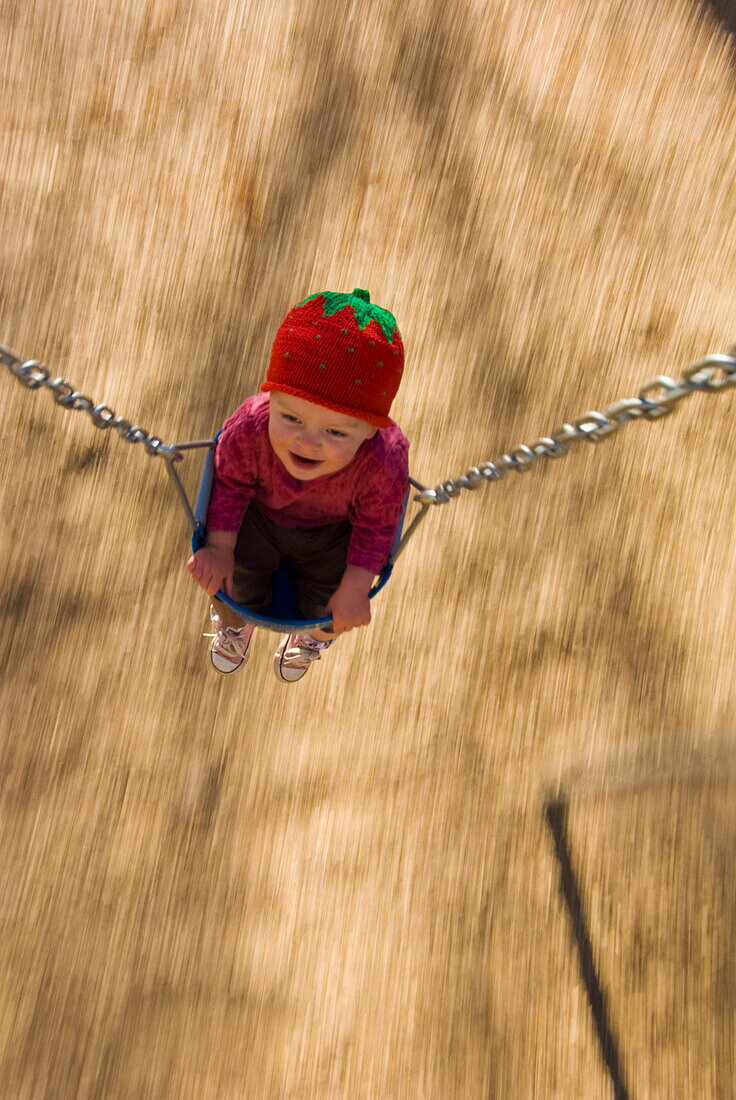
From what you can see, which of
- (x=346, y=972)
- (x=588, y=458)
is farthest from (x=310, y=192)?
(x=346, y=972)

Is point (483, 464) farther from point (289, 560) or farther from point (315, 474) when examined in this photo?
point (289, 560)

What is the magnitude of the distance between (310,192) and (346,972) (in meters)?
1.40

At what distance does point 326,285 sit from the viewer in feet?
4.90

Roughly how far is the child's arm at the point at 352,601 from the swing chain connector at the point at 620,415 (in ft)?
0.54

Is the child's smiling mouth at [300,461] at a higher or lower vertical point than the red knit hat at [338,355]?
lower

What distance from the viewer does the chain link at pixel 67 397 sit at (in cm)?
64

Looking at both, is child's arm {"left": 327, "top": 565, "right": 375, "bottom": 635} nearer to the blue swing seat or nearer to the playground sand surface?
the blue swing seat

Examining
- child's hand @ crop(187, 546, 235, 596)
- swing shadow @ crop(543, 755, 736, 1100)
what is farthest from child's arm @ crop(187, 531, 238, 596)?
swing shadow @ crop(543, 755, 736, 1100)

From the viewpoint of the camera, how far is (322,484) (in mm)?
909

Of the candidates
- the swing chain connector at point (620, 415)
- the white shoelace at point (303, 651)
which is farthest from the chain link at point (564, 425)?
the white shoelace at point (303, 651)

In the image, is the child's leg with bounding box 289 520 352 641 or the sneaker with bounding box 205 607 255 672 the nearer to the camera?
the child's leg with bounding box 289 520 352 641

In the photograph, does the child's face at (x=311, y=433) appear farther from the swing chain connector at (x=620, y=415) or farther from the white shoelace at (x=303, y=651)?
the white shoelace at (x=303, y=651)

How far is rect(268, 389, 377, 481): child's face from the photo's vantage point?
30.9 inches

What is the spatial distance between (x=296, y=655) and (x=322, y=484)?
363 mm
